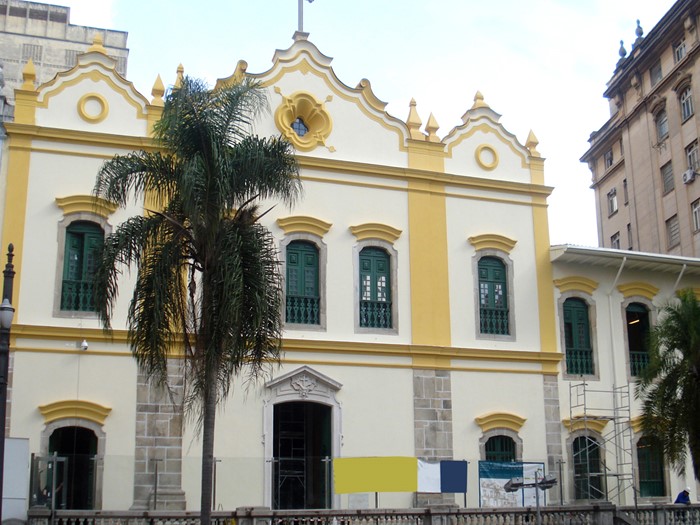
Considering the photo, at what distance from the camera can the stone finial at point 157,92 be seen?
23.4 meters

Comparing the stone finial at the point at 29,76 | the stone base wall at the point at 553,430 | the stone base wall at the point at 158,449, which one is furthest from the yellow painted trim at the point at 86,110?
the stone base wall at the point at 553,430

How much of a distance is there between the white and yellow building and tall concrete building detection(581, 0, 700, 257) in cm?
1259

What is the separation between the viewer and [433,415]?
23875 mm

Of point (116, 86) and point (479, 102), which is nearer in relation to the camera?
point (116, 86)

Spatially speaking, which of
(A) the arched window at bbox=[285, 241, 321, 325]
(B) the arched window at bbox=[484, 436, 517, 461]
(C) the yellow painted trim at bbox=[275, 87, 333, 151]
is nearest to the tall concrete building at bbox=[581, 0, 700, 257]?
(B) the arched window at bbox=[484, 436, 517, 461]

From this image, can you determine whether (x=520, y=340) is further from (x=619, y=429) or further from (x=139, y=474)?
(x=139, y=474)

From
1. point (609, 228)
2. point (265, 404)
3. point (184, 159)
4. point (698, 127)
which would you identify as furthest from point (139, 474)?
point (609, 228)

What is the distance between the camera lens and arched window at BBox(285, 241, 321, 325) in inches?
924

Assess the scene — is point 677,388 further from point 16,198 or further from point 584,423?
point 16,198

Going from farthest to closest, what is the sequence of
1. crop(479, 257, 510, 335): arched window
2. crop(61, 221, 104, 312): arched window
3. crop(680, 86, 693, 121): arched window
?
crop(680, 86, 693, 121): arched window, crop(479, 257, 510, 335): arched window, crop(61, 221, 104, 312): arched window

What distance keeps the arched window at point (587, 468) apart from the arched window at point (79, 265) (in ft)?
41.3

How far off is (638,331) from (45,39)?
94.1 ft

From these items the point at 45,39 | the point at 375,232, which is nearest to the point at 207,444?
the point at 375,232

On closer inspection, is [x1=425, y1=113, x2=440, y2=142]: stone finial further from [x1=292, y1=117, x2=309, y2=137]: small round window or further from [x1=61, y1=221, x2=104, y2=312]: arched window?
[x1=61, y1=221, x2=104, y2=312]: arched window
